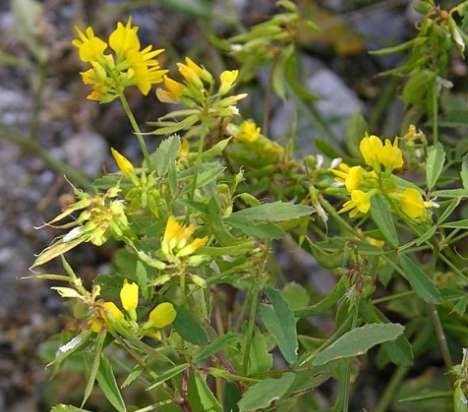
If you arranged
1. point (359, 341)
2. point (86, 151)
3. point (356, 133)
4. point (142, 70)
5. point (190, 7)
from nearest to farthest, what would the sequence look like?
point (359, 341) < point (142, 70) < point (356, 133) < point (190, 7) < point (86, 151)

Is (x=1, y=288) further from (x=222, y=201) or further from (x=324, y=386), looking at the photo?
(x=222, y=201)

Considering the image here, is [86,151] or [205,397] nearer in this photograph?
[205,397]

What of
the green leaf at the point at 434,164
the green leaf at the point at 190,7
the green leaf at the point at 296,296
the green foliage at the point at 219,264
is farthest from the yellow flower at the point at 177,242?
the green leaf at the point at 190,7

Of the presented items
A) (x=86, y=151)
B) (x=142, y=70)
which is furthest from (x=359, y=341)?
(x=86, y=151)

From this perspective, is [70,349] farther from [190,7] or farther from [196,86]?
[190,7]

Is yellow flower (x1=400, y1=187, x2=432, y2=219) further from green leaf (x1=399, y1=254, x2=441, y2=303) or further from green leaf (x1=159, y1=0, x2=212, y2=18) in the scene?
green leaf (x1=159, y1=0, x2=212, y2=18)

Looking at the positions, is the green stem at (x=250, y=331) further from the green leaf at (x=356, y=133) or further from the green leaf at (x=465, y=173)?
the green leaf at (x=356, y=133)

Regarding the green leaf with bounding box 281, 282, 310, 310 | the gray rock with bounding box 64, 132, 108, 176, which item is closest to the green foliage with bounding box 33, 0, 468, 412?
the green leaf with bounding box 281, 282, 310, 310
